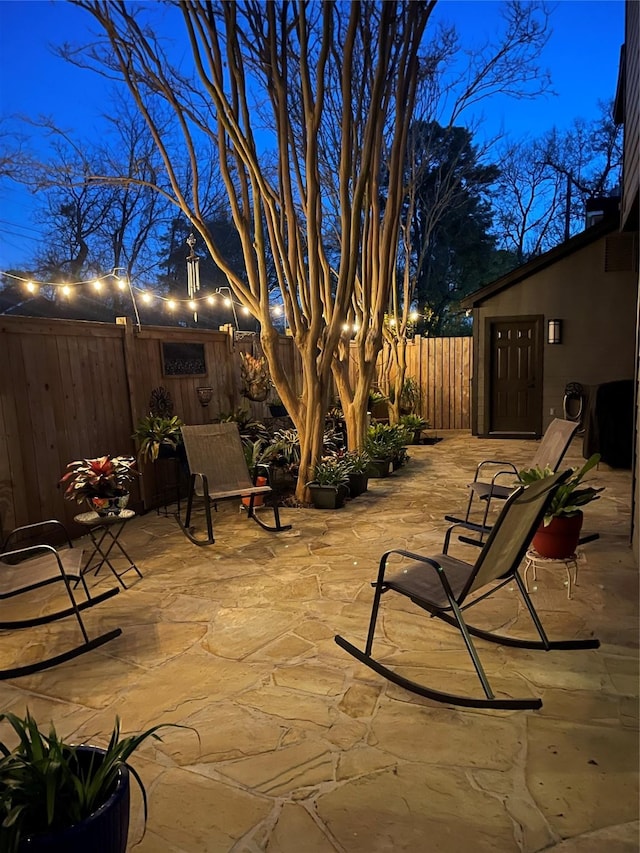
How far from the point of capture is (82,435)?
4797mm

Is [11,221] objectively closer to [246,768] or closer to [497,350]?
[497,350]

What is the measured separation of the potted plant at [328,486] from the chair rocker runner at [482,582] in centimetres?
272

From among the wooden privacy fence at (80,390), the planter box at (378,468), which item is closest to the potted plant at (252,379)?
the wooden privacy fence at (80,390)

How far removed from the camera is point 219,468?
16.5 ft

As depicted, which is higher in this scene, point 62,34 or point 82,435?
point 62,34

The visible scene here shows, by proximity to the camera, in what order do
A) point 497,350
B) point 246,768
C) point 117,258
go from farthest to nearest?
point 117,258, point 497,350, point 246,768

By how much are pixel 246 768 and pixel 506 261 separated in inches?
760

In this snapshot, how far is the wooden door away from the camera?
33.2 ft

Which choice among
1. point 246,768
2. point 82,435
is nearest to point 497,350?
point 82,435

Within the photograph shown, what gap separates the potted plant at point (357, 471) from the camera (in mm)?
6000

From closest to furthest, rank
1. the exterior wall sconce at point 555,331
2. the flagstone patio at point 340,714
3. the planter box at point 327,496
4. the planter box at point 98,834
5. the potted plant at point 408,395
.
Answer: the planter box at point 98,834
the flagstone patio at point 340,714
the planter box at point 327,496
the exterior wall sconce at point 555,331
the potted plant at point 408,395

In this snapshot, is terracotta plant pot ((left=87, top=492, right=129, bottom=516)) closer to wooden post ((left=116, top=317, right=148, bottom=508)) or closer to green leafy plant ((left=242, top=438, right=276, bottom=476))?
wooden post ((left=116, top=317, right=148, bottom=508))

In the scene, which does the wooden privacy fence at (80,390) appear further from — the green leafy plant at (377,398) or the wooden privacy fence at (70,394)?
the green leafy plant at (377,398)

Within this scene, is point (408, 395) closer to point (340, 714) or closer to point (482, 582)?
point (482, 582)
